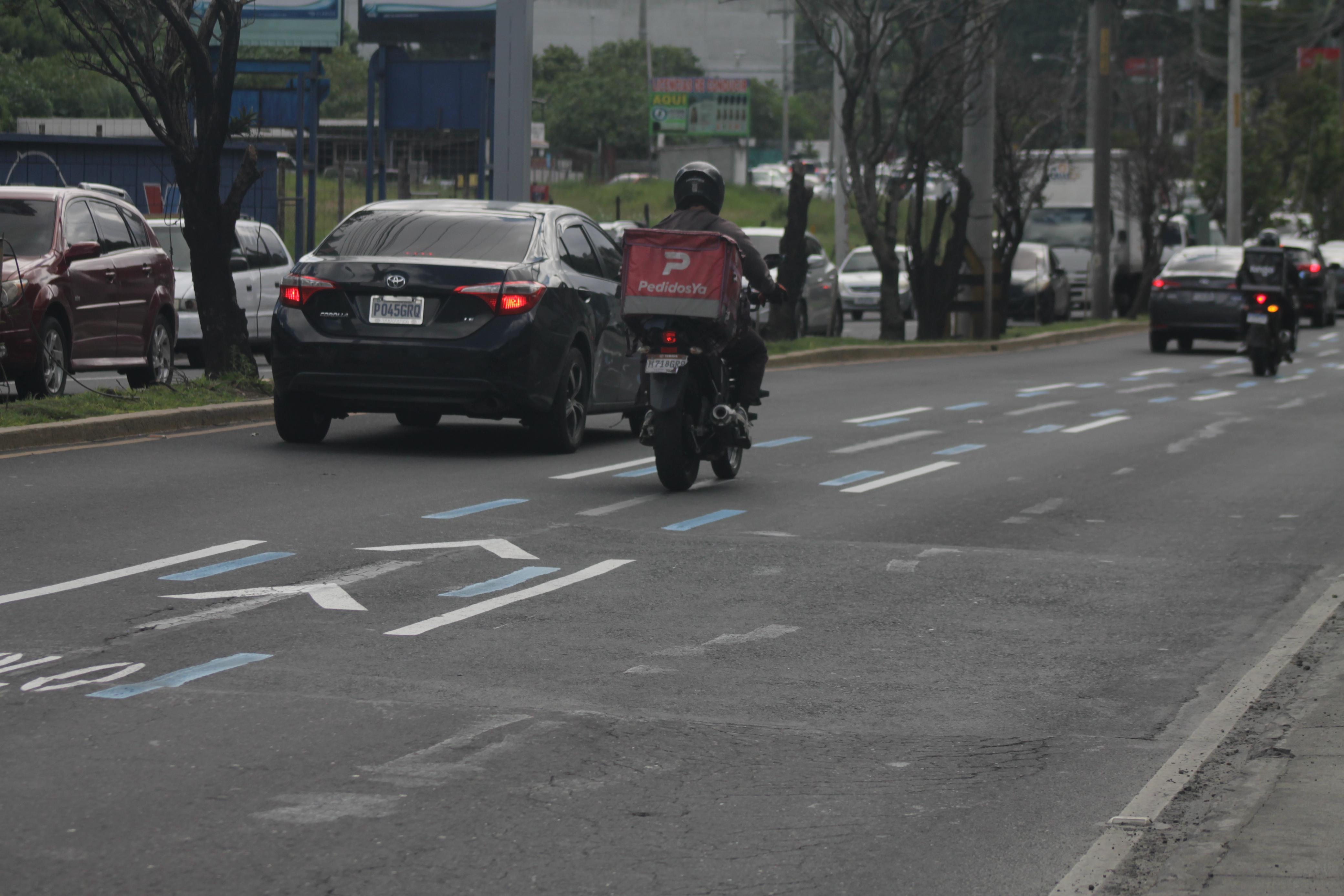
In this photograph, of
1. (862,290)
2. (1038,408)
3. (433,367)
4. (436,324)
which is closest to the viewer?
(433,367)

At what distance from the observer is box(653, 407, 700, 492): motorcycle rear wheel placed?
11.2 metres

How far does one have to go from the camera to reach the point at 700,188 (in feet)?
37.8

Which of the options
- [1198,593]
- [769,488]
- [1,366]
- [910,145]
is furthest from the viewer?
[910,145]

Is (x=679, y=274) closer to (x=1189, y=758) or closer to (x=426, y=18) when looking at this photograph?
(x=1189, y=758)

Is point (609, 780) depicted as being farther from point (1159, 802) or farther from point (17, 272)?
point (17, 272)

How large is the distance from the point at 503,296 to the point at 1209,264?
20309 millimetres

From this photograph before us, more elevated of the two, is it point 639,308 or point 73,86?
point 73,86

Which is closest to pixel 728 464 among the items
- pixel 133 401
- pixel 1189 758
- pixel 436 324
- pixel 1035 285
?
pixel 436 324

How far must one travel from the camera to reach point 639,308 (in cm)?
1104

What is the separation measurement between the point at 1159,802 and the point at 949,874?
0.85 metres

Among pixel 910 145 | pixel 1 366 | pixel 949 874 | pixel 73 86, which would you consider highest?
pixel 73 86

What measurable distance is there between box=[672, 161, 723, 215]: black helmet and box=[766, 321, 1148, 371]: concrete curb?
1254 cm

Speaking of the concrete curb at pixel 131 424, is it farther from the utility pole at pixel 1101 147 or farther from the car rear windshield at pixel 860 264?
the car rear windshield at pixel 860 264

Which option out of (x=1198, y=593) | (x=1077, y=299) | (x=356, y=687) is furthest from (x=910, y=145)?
(x=356, y=687)
